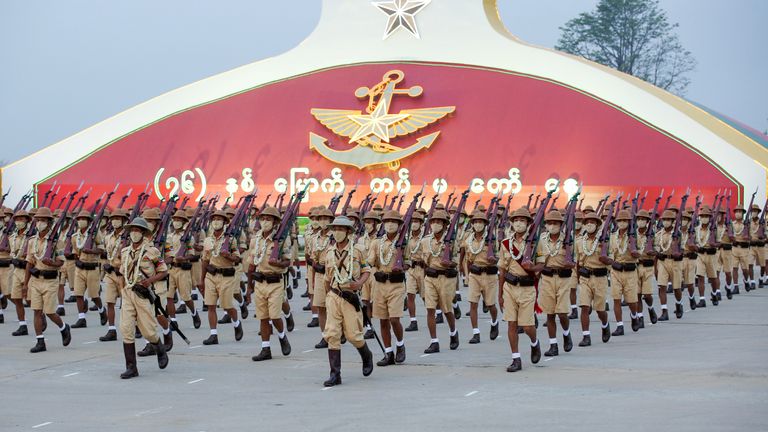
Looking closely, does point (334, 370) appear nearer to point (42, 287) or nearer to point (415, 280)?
point (42, 287)

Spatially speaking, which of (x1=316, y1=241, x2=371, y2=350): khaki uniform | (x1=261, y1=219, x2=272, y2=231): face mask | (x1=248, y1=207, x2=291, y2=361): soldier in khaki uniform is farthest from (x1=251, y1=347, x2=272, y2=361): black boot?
(x1=316, y1=241, x2=371, y2=350): khaki uniform

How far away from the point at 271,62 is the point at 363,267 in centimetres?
2723

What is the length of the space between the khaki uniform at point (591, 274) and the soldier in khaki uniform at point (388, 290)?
2.80 metres

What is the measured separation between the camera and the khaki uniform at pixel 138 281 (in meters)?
11.4

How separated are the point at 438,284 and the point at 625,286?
299cm

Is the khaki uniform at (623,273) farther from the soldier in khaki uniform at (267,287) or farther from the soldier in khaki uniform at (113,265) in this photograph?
the soldier in khaki uniform at (113,265)

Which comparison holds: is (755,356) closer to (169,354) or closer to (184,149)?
(169,354)

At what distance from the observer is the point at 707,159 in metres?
30.7

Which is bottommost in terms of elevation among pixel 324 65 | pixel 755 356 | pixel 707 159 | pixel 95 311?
pixel 755 356

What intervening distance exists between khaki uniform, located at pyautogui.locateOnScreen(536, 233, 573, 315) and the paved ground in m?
0.60

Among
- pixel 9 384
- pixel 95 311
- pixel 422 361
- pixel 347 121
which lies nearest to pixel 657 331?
pixel 422 361

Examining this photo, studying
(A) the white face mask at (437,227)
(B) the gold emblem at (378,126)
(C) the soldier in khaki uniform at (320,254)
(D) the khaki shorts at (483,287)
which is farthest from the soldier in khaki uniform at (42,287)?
(B) the gold emblem at (378,126)

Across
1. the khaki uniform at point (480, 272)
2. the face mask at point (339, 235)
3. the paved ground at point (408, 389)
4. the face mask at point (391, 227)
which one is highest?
the face mask at point (391, 227)

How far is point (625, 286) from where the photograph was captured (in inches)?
584
